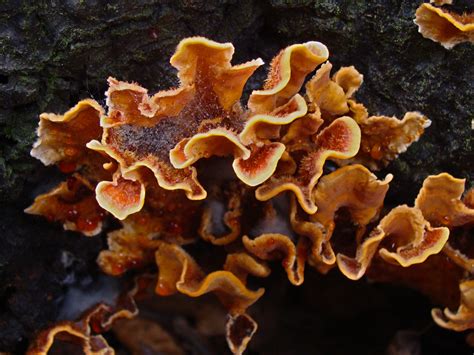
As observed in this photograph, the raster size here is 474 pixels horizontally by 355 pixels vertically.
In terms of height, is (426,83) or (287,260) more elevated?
(426,83)

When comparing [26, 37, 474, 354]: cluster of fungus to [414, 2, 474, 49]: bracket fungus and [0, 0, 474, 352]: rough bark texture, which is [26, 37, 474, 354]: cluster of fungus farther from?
[414, 2, 474, 49]: bracket fungus

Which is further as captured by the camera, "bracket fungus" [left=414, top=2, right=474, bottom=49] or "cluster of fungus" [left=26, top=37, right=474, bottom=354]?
"bracket fungus" [left=414, top=2, right=474, bottom=49]

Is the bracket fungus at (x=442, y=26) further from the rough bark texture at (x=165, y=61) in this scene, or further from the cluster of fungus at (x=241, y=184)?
the cluster of fungus at (x=241, y=184)

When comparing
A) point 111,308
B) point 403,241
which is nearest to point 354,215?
point 403,241

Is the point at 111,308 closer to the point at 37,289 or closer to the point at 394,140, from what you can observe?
the point at 37,289

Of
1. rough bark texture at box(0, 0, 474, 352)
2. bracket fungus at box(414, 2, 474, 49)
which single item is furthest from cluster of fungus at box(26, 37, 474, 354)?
bracket fungus at box(414, 2, 474, 49)

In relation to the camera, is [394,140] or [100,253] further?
[100,253]
